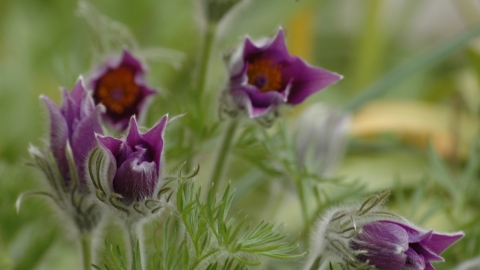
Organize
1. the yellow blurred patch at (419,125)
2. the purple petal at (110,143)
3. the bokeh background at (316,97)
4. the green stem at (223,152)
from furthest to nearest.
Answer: the yellow blurred patch at (419,125), the bokeh background at (316,97), the green stem at (223,152), the purple petal at (110,143)

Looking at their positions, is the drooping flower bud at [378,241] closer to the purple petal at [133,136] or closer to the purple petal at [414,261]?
the purple petal at [414,261]

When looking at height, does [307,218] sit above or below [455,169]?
above

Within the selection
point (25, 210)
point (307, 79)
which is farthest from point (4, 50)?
point (307, 79)

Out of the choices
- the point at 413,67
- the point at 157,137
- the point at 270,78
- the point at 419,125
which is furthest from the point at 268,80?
the point at 419,125

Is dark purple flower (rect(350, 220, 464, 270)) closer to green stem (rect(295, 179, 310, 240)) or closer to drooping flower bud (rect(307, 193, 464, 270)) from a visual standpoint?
drooping flower bud (rect(307, 193, 464, 270))

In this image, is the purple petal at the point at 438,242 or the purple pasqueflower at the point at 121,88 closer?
the purple petal at the point at 438,242

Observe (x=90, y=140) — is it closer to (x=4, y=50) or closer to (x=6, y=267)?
(x=6, y=267)

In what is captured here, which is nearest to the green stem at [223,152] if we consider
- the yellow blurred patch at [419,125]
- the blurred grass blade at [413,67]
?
the blurred grass blade at [413,67]
